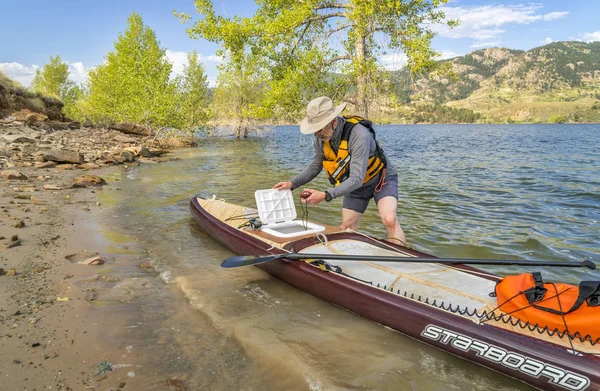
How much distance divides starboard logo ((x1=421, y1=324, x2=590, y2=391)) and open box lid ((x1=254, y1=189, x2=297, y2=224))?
3.06 m

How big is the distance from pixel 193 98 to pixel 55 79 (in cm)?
3591

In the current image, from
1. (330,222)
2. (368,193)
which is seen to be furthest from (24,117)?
(368,193)

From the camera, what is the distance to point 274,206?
6.04m

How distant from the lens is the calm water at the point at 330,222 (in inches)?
128

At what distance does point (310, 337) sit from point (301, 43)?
12659 millimetres

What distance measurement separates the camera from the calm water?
10.7 feet

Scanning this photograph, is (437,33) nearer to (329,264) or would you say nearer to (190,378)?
(329,264)

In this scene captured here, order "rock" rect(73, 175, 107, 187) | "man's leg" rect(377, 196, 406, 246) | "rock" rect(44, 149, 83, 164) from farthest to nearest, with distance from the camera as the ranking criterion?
"rock" rect(44, 149, 83, 164), "rock" rect(73, 175, 107, 187), "man's leg" rect(377, 196, 406, 246)

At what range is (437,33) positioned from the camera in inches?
489

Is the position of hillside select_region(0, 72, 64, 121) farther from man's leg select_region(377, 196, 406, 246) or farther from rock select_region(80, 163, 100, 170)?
man's leg select_region(377, 196, 406, 246)

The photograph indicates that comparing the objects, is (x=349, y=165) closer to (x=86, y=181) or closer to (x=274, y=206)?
(x=274, y=206)

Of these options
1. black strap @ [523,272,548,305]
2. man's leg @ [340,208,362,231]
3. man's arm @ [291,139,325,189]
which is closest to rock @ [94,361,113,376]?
black strap @ [523,272,548,305]

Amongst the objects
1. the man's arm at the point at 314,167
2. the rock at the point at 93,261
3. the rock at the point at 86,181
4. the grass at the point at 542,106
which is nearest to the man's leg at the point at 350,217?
the man's arm at the point at 314,167

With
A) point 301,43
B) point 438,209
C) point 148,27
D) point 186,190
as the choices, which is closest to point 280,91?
point 301,43
